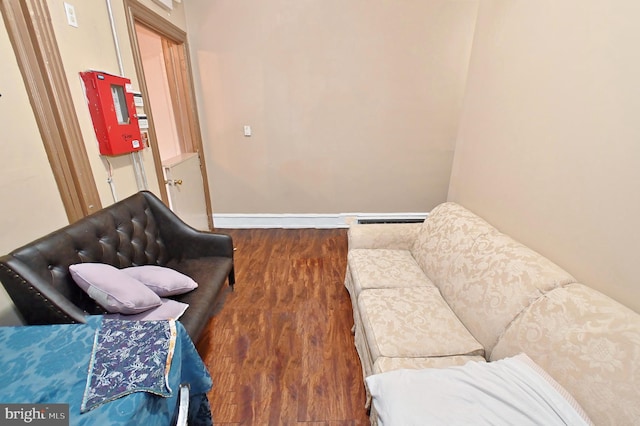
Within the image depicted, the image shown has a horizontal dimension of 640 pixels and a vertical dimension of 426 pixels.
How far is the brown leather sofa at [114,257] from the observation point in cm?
110

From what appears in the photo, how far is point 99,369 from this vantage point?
778 mm

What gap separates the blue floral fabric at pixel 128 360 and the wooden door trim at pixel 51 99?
962 millimetres

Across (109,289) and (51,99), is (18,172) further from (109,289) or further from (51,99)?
(109,289)

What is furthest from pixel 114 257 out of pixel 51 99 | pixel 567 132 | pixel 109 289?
pixel 567 132

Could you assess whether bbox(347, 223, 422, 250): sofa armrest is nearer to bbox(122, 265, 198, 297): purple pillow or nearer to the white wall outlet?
bbox(122, 265, 198, 297): purple pillow

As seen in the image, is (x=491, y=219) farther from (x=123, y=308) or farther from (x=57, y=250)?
(x=57, y=250)

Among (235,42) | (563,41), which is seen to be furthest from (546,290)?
(235,42)

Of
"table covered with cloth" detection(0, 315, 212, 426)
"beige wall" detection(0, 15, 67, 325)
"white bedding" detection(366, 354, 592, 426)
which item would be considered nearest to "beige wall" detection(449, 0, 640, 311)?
"white bedding" detection(366, 354, 592, 426)

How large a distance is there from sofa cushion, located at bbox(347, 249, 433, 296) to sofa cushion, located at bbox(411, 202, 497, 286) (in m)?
0.08

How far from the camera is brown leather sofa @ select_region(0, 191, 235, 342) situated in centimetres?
110

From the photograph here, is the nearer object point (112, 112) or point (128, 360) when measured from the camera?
point (128, 360)

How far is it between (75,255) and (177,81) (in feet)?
7.16

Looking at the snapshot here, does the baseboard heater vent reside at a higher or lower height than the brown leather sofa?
lower

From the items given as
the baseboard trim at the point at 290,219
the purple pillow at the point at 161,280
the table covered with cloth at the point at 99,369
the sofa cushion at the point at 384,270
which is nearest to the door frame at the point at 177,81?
the baseboard trim at the point at 290,219
